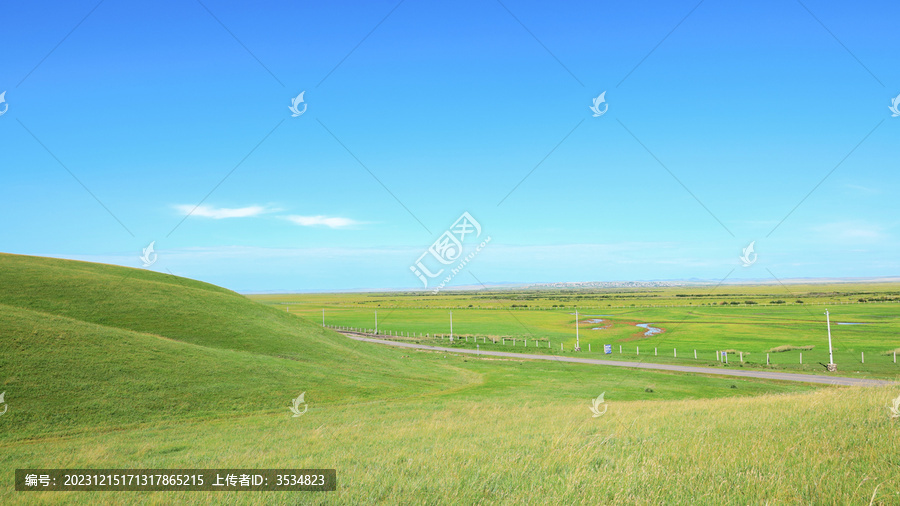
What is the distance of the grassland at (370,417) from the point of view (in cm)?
632

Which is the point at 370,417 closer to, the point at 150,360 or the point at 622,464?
the point at 150,360

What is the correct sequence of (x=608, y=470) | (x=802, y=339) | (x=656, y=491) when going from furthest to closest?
(x=802, y=339), (x=608, y=470), (x=656, y=491)

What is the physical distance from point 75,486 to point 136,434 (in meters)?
13.0

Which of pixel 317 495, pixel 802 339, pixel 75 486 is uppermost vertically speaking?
pixel 317 495

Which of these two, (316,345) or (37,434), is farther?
(316,345)

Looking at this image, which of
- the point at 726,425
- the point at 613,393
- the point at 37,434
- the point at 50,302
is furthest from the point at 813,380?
the point at 50,302

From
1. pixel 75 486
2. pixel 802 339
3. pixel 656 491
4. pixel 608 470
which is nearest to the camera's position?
pixel 656 491

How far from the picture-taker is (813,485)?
578 cm

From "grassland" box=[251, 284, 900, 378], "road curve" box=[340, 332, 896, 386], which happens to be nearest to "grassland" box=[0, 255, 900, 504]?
"road curve" box=[340, 332, 896, 386]

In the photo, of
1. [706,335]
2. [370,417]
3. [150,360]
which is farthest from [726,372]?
[150,360]

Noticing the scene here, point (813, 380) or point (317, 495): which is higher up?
point (317, 495)

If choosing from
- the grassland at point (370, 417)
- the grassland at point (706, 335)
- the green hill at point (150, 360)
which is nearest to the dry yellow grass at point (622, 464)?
the grassland at point (370, 417)

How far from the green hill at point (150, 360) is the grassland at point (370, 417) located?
0.14 m

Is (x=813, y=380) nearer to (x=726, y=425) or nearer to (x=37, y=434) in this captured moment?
(x=726, y=425)
